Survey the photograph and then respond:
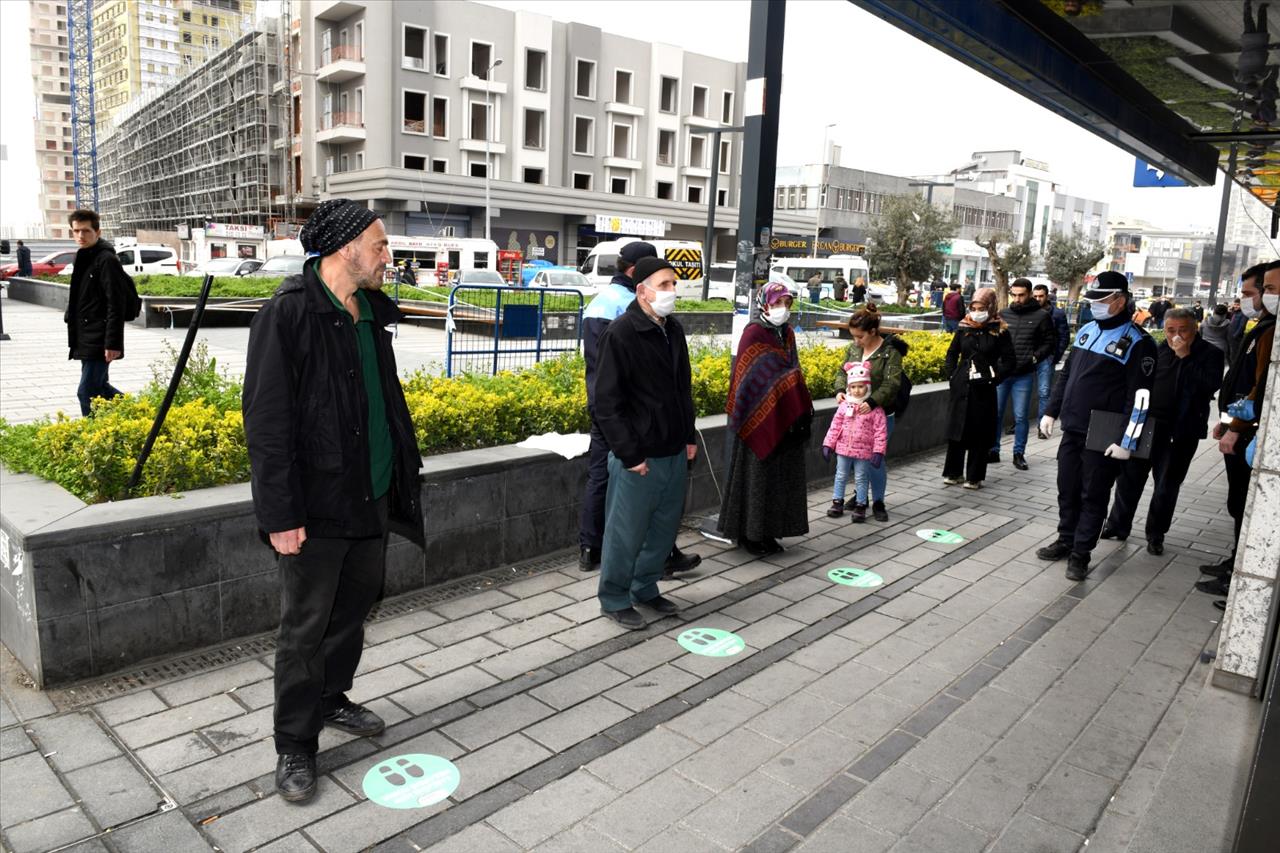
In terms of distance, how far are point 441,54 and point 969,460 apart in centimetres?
4578

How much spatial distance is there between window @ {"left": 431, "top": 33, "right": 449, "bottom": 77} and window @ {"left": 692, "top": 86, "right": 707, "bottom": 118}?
1676cm

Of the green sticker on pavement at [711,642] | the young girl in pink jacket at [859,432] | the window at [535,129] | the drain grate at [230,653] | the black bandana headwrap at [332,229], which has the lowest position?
the green sticker on pavement at [711,642]

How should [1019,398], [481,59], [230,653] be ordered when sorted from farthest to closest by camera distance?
1. [481,59]
2. [1019,398]
3. [230,653]

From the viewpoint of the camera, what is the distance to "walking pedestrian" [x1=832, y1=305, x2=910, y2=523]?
708 cm

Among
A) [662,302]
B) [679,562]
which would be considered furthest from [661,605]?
[662,302]

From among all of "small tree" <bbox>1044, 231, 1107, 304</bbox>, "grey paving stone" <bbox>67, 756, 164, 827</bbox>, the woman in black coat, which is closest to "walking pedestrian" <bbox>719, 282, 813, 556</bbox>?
the woman in black coat

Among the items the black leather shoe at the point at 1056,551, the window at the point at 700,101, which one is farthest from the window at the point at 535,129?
the black leather shoe at the point at 1056,551

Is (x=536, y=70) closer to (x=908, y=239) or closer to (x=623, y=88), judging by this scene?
(x=623, y=88)

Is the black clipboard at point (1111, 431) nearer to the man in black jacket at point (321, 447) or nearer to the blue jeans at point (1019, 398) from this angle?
the blue jeans at point (1019, 398)

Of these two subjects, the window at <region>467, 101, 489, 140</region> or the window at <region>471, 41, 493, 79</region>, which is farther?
the window at <region>467, 101, 489, 140</region>

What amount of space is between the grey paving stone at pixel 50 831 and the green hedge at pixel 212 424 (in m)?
1.77

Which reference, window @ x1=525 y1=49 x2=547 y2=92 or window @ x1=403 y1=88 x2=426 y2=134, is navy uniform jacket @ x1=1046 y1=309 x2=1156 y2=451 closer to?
window @ x1=403 y1=88 x2=426 y2=134

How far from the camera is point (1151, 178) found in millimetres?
11898

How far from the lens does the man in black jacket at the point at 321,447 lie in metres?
3.03
